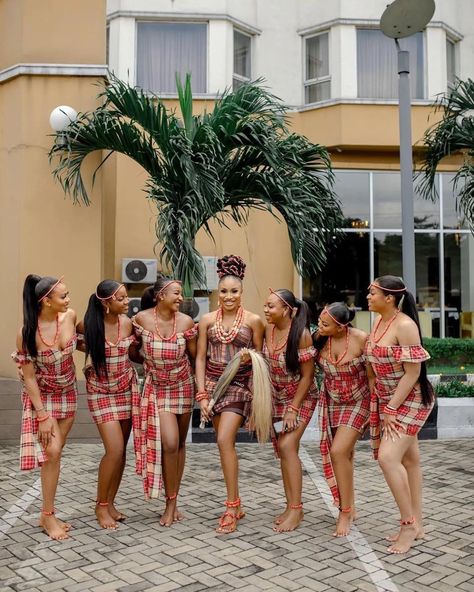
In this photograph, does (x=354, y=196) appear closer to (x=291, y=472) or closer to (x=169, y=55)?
(x=169, y=55)

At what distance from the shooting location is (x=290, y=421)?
15.6 feet

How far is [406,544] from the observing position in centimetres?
433

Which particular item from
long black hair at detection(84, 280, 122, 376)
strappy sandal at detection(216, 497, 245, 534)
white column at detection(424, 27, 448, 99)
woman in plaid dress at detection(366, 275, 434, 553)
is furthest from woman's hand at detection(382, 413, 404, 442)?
white column at detection(424, 27, 448, 99)

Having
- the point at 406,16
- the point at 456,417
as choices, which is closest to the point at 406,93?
the point at 406,16

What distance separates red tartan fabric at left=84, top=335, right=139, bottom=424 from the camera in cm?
478

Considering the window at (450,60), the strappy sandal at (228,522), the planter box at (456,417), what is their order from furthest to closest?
the window at (450,60) → the planter box at (456,417) → the strappy sandal at (228,522)

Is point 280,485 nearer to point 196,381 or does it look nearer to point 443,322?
point 196,381

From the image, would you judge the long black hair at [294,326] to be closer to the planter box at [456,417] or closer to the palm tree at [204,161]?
the palm tree at [204,161]

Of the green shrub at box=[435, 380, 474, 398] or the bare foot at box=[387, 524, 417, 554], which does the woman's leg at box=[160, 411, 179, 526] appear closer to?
the bare foot at box=[387, 524, 417, 554]

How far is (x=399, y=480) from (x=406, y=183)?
14.1 ft

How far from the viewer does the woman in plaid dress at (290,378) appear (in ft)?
15.5

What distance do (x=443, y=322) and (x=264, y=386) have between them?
10.6 metres

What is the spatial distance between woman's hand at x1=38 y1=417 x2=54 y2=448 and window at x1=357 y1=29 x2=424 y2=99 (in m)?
11.1

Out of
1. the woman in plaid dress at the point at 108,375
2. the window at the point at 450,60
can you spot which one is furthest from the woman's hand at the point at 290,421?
the window at the point at 450,60
